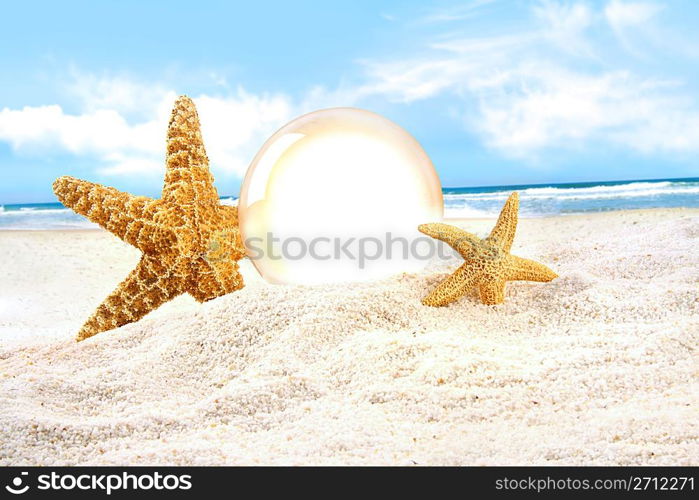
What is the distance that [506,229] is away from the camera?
3.40 m

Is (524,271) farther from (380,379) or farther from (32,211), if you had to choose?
(32,211)

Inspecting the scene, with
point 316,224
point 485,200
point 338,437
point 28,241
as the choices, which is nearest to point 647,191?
point 485,200

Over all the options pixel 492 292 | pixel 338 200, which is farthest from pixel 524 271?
pixel 338 200

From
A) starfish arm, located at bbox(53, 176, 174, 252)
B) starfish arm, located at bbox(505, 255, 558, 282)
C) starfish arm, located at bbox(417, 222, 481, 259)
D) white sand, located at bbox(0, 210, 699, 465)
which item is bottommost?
white sand, located at bbox(0, 210, 699, 465)

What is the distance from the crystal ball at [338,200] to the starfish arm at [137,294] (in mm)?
583

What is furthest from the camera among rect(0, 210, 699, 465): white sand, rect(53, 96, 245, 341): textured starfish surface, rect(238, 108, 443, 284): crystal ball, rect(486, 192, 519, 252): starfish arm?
rect(53, 96, 245, 341): textured starfish surface

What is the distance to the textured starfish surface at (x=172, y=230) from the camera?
3.53 metres

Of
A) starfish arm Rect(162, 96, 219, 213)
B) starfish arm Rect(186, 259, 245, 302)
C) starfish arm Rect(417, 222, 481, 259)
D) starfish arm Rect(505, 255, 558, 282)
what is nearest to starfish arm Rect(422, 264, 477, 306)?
starfish arm Rect(417, 222, 481, 259)

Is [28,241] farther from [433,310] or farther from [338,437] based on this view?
[338,437]

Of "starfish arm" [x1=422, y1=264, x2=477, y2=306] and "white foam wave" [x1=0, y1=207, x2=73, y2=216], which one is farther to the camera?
"white foam wave" [x1=0, y1=207, x2=73, y2=216]

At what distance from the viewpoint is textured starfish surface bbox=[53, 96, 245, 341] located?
139 inches

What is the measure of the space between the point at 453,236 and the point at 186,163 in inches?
63.5

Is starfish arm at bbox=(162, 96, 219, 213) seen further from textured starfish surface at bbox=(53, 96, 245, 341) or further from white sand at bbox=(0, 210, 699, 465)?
white sand at bbox=(0, 210, 699, 465)
